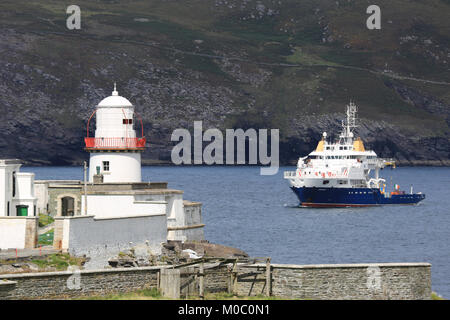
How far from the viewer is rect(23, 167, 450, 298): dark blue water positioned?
6206cm

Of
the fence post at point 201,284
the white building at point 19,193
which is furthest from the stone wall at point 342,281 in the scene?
the white building at point 19,193

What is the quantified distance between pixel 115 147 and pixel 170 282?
53.5ft

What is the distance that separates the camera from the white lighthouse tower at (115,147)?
1820 inches

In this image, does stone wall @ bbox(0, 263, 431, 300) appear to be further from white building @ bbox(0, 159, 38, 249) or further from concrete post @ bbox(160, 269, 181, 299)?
white building @ bbox(0, 159, 38, 249)

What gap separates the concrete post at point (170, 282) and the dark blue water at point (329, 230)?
716 inches

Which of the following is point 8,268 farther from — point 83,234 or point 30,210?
point 30,210

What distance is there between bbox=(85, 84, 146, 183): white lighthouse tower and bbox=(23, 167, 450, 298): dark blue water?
14175 millimetres

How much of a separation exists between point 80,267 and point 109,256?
8.42 feet

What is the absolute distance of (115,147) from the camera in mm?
46250

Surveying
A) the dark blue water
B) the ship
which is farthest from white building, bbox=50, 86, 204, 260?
the ship

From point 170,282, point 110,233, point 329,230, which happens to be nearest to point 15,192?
point 110,233

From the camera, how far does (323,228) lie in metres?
84.8

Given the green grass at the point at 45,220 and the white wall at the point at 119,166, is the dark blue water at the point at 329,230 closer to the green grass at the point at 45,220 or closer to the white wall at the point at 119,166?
the white wall at the point at 119,166
